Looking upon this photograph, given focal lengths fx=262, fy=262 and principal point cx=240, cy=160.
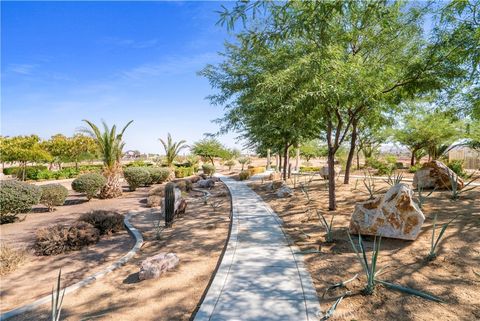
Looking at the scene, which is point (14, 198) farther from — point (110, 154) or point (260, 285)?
point (260, 285)

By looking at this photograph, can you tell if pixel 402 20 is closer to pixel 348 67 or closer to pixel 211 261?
pixel 348 67

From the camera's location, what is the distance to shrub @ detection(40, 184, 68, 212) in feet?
35.4

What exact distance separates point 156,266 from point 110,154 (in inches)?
470

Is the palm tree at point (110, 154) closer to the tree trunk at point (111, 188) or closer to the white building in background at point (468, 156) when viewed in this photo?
the tree trunk at point (111, 188)

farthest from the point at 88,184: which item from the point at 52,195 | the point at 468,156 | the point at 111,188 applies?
the point at 468,156

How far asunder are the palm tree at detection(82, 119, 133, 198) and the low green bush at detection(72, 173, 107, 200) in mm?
1079

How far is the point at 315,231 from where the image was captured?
675 centimetres

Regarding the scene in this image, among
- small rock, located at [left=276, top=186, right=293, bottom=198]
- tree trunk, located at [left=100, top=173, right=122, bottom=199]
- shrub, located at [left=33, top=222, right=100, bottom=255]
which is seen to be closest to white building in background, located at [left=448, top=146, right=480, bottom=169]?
small rock, located at [left=276, top=186, right=293, bottom=198]

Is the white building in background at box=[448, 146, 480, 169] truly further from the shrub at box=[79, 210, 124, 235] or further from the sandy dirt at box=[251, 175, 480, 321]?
the shrub at box=[79, 210, 124, 235]

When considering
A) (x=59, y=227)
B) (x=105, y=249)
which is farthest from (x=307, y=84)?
(x=59, y=227)

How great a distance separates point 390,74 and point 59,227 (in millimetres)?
9716

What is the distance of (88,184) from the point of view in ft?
42.5

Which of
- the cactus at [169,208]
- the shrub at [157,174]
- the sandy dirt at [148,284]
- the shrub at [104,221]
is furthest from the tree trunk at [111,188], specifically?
the cactus at [169,208]

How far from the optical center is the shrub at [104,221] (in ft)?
25.6
